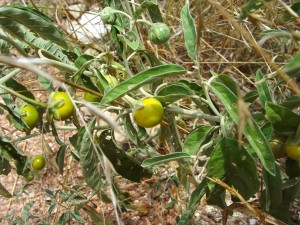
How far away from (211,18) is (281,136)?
1.14 metres

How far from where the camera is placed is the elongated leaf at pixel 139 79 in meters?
1.02

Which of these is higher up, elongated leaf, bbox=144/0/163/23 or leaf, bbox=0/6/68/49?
leaf, bbox=0/6/68/49

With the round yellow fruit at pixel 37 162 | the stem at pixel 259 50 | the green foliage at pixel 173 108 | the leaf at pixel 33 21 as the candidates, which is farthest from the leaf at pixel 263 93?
the round yellow fruit at pixel 37 162

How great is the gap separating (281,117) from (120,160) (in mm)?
531

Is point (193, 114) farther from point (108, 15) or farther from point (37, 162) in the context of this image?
point (37, 162)

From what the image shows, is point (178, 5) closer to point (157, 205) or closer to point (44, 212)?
point (157, 205)

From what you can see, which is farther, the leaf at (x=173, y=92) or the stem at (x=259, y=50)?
the leaf at (x=173, y=92)

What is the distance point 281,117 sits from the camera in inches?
43.1

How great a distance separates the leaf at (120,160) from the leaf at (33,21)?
31 cm

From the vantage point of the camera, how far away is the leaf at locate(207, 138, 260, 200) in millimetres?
1086

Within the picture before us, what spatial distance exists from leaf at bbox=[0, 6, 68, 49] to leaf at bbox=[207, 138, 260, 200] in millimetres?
485

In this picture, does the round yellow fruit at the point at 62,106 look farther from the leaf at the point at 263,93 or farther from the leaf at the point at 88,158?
the leaf at the point at 263,93

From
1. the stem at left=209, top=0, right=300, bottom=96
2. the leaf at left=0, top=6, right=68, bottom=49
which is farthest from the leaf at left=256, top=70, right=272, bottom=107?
the leaf at left=0, top=6, right=68, bottom=49

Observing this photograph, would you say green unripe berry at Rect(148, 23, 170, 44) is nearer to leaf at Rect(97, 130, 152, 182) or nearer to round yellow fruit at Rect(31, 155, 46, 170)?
leaf at Rect(97, 130, 152, 182)
